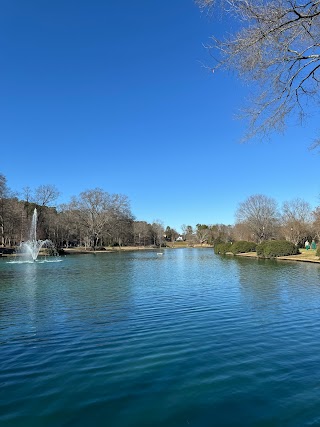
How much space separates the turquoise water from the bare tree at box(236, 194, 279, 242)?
6453 cm

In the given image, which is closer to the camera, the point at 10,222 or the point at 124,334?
the point at 124,334

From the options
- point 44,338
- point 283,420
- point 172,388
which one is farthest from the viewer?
point 44,338

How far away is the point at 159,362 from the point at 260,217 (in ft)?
247

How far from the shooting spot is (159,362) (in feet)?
21.8

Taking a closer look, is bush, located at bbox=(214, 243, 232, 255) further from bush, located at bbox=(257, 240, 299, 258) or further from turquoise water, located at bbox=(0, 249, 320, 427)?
turquoise water, located at bbox=(0, 249, 320, 427)

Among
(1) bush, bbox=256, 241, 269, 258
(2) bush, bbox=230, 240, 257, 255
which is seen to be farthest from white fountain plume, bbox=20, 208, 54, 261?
(1) bush, bbox=256, 241, 269, 258

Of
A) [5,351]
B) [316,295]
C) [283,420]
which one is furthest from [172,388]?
[316,295]

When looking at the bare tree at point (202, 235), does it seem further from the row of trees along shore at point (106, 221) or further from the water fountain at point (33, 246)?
the water fountain at point (33, 246)

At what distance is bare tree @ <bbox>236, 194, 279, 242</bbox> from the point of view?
249ft

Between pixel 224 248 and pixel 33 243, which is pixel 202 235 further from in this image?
pixel 33 243

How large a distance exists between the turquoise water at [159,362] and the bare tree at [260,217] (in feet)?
212

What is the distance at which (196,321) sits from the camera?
33.0 feet

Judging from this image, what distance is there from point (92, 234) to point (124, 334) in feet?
231

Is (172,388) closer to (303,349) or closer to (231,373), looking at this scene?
(231,373)
